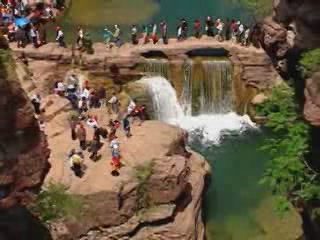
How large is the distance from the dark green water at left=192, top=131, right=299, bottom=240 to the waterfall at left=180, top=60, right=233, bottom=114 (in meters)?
2.98

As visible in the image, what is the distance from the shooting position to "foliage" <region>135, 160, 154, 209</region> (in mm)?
30734

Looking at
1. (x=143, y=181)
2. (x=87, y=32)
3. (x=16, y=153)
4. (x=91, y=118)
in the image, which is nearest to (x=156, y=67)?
(x=87, y=32)

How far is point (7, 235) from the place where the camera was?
A: 28.4 meters

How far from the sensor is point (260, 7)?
150 ft

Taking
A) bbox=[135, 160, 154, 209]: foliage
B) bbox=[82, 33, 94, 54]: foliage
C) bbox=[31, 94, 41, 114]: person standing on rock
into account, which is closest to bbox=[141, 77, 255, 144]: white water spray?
bbox=[82, 33, 94, 54]: foliage

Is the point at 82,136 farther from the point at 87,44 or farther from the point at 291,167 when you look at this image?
the point at 87,44

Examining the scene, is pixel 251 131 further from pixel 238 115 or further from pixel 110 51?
pixel 110 51

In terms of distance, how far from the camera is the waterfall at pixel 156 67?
1674 inches

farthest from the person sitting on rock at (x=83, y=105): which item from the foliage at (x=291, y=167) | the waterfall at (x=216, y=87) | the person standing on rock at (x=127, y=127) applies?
the foliage at (x=291, y=167)

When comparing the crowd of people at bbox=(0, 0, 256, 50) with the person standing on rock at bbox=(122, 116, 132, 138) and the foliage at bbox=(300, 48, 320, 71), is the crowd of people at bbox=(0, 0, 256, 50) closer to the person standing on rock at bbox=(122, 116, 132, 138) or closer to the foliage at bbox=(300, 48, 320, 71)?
the person standing on rock at bbox=(122, 116, 132, 138)

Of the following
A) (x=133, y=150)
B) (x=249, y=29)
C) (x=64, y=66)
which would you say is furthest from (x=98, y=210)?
(x=249, y=29)

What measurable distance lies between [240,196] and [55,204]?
11.4 meters

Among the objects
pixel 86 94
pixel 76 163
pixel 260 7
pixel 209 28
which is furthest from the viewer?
Answer: pixel 260 7

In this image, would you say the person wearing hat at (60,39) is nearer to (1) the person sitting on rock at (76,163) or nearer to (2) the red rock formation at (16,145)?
(1) the person sitting on rock at (76,163)
